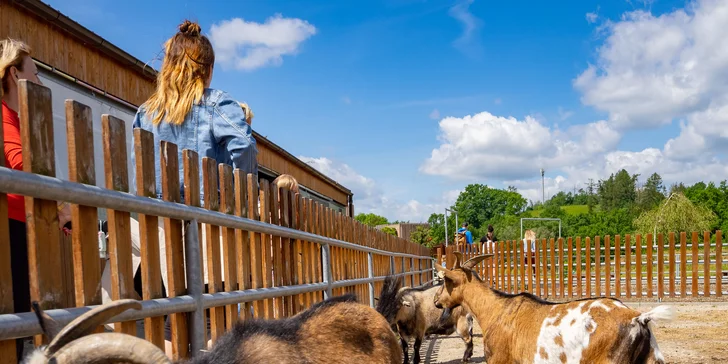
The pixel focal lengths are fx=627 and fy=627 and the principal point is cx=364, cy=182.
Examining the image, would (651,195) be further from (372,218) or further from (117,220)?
(117,220)

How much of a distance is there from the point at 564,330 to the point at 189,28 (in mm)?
4490

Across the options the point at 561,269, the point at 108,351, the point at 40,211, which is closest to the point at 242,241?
the point at 40,211

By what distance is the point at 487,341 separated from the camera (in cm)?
733

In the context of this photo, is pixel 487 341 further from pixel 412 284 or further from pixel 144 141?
pixel 412 284

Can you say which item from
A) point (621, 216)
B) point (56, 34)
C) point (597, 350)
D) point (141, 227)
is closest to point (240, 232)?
point (141, 227)

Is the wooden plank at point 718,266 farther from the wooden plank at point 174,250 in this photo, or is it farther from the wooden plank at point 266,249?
the wooden plank at point 174,250

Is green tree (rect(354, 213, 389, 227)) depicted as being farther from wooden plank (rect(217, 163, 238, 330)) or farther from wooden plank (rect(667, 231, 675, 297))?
wooden plank (rect(217, 163, 238, 330))

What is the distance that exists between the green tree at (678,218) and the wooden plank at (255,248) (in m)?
33.6

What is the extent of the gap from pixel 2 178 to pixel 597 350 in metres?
5.31

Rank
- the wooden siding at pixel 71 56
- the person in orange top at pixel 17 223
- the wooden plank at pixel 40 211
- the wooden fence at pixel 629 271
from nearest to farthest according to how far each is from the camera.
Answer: the wooden plank at pixel 40 211, the person in orange top at pixel 17 223, the wooden siding at pixel 71 56, the wooden fence at pixel 629 271

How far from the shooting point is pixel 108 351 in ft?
5.00

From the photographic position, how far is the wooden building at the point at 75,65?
620cm

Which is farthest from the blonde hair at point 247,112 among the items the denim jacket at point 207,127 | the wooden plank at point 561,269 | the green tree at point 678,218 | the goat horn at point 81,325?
the green tree at point 678,218

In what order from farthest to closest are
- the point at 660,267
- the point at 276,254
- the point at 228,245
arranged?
1. the point at 660,267
2. the point at 276,254
3. the point at 228,245
